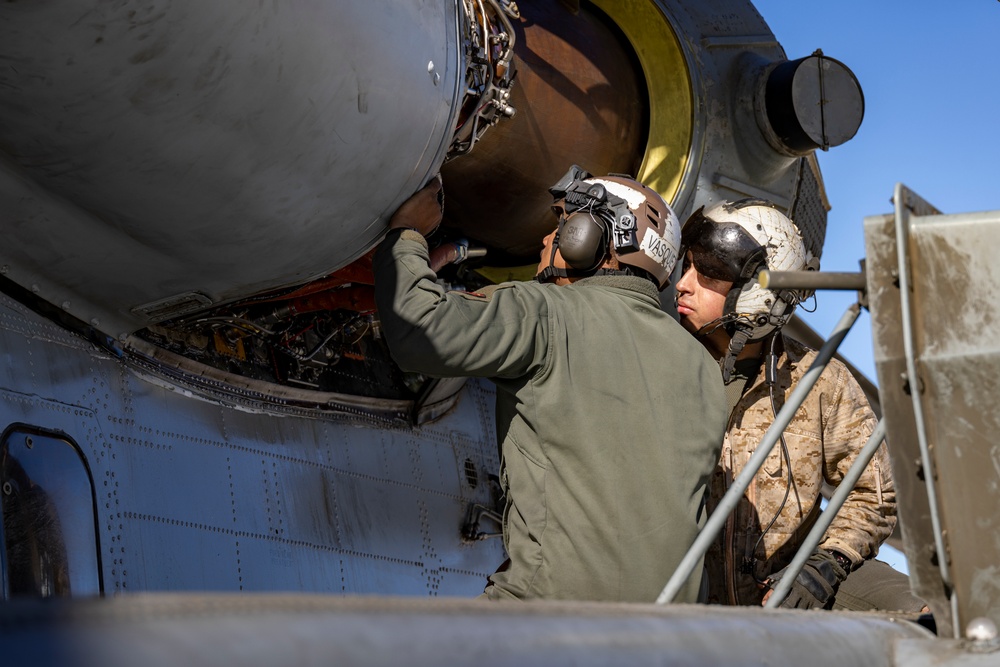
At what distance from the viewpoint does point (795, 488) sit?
3672 millimetres

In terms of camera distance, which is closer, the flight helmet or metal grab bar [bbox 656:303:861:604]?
metal grab bar [bbox 656:303:861:604]

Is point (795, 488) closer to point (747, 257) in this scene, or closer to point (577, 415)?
point (747, 257)

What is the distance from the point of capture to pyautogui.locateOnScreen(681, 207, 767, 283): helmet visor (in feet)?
12.4

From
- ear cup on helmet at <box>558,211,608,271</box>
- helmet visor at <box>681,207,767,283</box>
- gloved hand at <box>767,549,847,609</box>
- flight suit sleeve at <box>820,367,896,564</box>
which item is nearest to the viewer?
ear cup on helmet at <box>558,211,608,271</box>

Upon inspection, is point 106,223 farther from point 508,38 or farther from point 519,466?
point 508,38

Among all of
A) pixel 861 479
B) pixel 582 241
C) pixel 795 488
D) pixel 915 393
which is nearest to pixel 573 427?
pixel 582 241

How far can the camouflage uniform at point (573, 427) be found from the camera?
2.51 m

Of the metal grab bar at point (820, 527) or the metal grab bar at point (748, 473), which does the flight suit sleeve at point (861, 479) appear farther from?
the metal grab bar at point (748, 473)

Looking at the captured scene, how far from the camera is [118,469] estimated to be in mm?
2836

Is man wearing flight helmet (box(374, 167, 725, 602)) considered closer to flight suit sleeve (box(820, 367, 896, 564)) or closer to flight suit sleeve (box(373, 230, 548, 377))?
flight suit sleeve (box(373, 230, 548, 377))

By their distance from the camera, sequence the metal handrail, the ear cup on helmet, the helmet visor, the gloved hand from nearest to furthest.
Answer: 1. the metal handrail
2. the ear cup on helmet
3. the gloved hand
4. the helmet visor

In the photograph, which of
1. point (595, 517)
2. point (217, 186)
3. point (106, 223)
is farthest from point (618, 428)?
point (106, 223)

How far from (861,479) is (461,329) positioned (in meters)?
1.76

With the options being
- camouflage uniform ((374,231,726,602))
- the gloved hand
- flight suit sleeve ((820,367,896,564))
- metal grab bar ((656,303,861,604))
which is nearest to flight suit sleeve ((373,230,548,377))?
camouflage uniform ((374,231,726,602))
